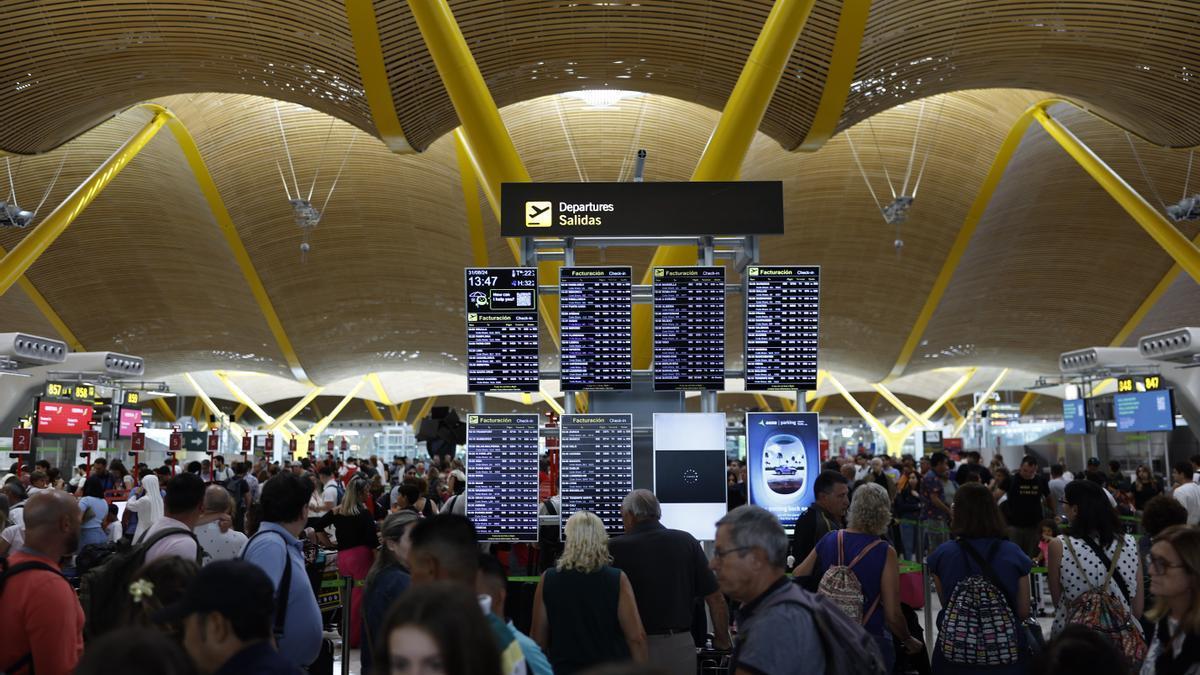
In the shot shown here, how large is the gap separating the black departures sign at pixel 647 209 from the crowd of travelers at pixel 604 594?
2962mm

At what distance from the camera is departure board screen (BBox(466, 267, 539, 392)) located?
30.8 feet

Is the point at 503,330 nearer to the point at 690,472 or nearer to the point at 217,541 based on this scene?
the point at 690,472

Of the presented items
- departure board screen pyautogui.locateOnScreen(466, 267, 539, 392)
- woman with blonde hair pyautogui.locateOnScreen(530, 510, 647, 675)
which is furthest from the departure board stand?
woman with blonde hair pyautogui.locateOnScreen(530, 510, 647, 675)

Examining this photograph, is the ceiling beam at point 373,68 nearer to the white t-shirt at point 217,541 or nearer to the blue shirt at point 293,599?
the white t-shirt at point 217,541

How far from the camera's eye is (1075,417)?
28438 millimetres

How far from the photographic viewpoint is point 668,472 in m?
9.25

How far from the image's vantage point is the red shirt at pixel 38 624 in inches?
153

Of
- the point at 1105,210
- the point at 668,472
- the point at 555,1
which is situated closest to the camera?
the point at 668,472

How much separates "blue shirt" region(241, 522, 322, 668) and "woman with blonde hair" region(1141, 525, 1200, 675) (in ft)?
11.2

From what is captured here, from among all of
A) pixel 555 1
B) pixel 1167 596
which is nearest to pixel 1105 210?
pixel 555 1

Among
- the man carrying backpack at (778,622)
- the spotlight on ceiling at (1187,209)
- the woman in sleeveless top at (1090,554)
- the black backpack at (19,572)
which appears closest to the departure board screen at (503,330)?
the woman in sleeveless top at (1090,554)

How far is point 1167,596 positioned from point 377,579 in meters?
3.28

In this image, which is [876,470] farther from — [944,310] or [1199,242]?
[944,310]

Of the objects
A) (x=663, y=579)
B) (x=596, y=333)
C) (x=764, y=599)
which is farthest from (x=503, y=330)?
(x=764, y=599)
